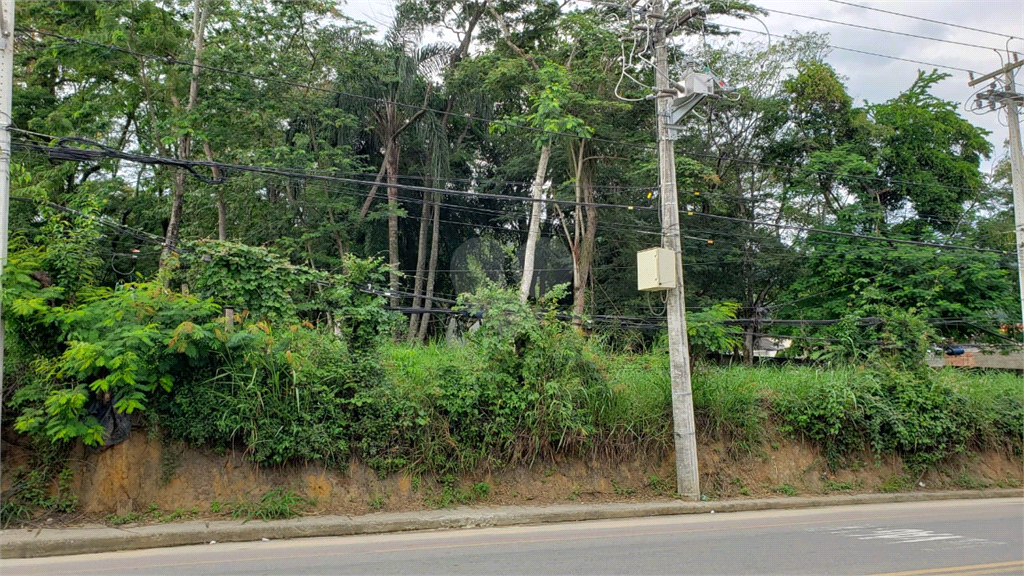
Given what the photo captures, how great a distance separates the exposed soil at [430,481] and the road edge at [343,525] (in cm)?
34

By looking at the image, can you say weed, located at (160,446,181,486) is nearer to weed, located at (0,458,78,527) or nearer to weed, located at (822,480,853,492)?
weed, located at (0,458,78,527)

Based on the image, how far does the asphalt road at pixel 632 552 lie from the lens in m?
7.18

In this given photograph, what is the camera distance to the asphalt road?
7184 mm

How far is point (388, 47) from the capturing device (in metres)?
24.3

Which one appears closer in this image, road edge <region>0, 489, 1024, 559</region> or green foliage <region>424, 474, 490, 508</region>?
road edge <region>0, 489, 1024, 559</region>

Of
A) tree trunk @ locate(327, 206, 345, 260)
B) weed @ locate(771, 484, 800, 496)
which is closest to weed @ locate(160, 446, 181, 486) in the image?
weed @ locate(771, 484, 800, 496)

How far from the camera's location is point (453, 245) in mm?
31781

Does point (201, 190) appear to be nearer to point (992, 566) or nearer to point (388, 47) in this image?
point (388, 47)

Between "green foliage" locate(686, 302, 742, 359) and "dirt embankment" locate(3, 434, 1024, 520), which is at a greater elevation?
"green foliage" locate(686, 302, 742, 359)

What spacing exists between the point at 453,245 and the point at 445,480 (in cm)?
2162

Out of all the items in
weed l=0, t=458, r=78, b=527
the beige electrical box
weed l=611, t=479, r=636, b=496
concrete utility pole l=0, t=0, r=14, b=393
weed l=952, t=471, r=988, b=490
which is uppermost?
concrete utility pole l=0, t=0, r=14, b=393

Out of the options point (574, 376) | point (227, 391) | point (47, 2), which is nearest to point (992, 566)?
point (574, 376)

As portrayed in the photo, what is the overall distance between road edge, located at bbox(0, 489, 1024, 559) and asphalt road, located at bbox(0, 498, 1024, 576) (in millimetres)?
216

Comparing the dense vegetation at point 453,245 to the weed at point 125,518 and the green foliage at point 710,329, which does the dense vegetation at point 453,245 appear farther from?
the weed at point 125,518
